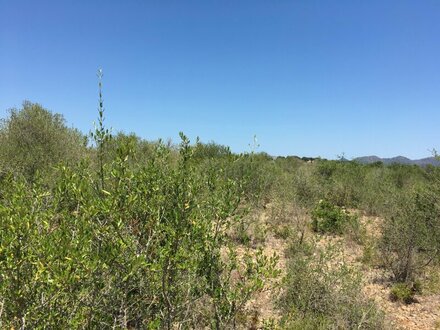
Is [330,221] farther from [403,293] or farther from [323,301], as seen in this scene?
[323,301]

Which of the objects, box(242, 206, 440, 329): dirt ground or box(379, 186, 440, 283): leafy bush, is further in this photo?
box(379, 186, 440, 283): leafy bush

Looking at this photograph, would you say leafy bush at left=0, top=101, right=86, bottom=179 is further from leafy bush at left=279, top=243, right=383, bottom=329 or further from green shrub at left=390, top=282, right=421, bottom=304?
green shrub at left=390, top=282, right=421, bottom=304

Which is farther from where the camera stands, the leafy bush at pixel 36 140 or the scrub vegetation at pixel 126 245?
the leafy bush at pixel 36 140

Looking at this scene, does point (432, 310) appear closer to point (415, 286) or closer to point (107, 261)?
point (415, 286)

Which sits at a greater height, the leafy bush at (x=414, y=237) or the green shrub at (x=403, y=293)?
the leafy bush at (x=414, y=237)

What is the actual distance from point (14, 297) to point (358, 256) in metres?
11.7

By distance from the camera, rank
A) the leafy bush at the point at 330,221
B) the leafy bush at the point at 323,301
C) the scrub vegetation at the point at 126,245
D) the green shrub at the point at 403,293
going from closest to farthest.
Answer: the scrub vegetation at the point at 126,245, the leafy bush at the point at 323,301, the green shrub at the point at 403,293, the leafy bush at the point at 330,221

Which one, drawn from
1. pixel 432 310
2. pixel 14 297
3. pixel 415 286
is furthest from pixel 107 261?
pixel 415 286

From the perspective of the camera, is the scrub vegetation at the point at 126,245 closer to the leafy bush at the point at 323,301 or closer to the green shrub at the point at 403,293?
the leafy bush at the point at 323,301

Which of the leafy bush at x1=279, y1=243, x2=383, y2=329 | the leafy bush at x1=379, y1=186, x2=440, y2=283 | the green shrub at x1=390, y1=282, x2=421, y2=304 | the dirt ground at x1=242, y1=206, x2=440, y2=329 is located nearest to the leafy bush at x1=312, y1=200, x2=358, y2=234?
the dirt ground at x1=242, y1=206, x2=440, y2=329

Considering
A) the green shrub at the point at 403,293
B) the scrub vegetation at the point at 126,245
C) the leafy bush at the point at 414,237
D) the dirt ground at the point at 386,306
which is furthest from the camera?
the leafy bush at the point at 414,237

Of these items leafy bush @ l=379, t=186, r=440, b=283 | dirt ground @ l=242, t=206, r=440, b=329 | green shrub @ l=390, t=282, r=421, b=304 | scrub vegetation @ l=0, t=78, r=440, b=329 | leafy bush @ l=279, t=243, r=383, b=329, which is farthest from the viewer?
leafy bush @ l=379, t=186, r=440, b=283

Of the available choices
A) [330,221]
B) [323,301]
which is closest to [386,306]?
[323,301]

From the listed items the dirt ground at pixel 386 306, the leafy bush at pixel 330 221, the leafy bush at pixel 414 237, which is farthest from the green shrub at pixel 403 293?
the leafy bush at pixel 330 221
